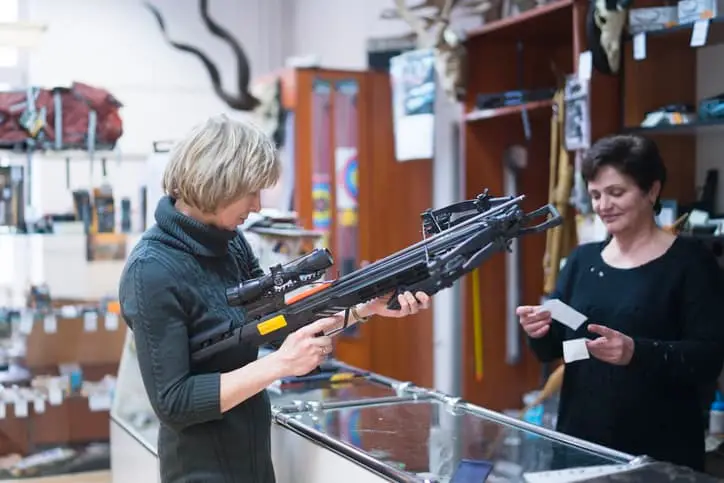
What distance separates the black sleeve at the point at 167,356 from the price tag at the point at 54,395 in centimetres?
261

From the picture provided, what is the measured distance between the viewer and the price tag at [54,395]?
4004 millimetres

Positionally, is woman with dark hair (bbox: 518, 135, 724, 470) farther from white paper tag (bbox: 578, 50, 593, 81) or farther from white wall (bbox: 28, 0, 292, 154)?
white wall (bbox: 28, 0, 292, 154)

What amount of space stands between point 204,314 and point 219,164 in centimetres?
29

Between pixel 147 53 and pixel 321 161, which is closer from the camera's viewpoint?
pixel 321 161

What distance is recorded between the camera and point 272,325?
1.73 m

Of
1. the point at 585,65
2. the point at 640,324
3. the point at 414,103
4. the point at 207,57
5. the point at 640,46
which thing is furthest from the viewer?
the point at 207,57

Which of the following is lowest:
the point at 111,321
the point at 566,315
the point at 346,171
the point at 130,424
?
the point at 130,424

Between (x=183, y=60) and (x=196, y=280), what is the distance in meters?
5.10

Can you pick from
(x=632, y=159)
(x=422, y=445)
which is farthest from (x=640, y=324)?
(x=422, y=445)

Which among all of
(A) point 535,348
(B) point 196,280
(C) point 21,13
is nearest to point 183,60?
(C) point 21,13

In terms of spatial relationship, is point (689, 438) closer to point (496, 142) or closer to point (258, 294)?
point (258, 294)

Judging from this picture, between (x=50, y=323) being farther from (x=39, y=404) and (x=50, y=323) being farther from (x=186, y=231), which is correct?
(x=186, y=231)

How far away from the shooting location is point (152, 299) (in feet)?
5.26

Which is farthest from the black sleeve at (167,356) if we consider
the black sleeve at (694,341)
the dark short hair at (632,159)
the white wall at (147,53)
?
the white wall at (147,53)
